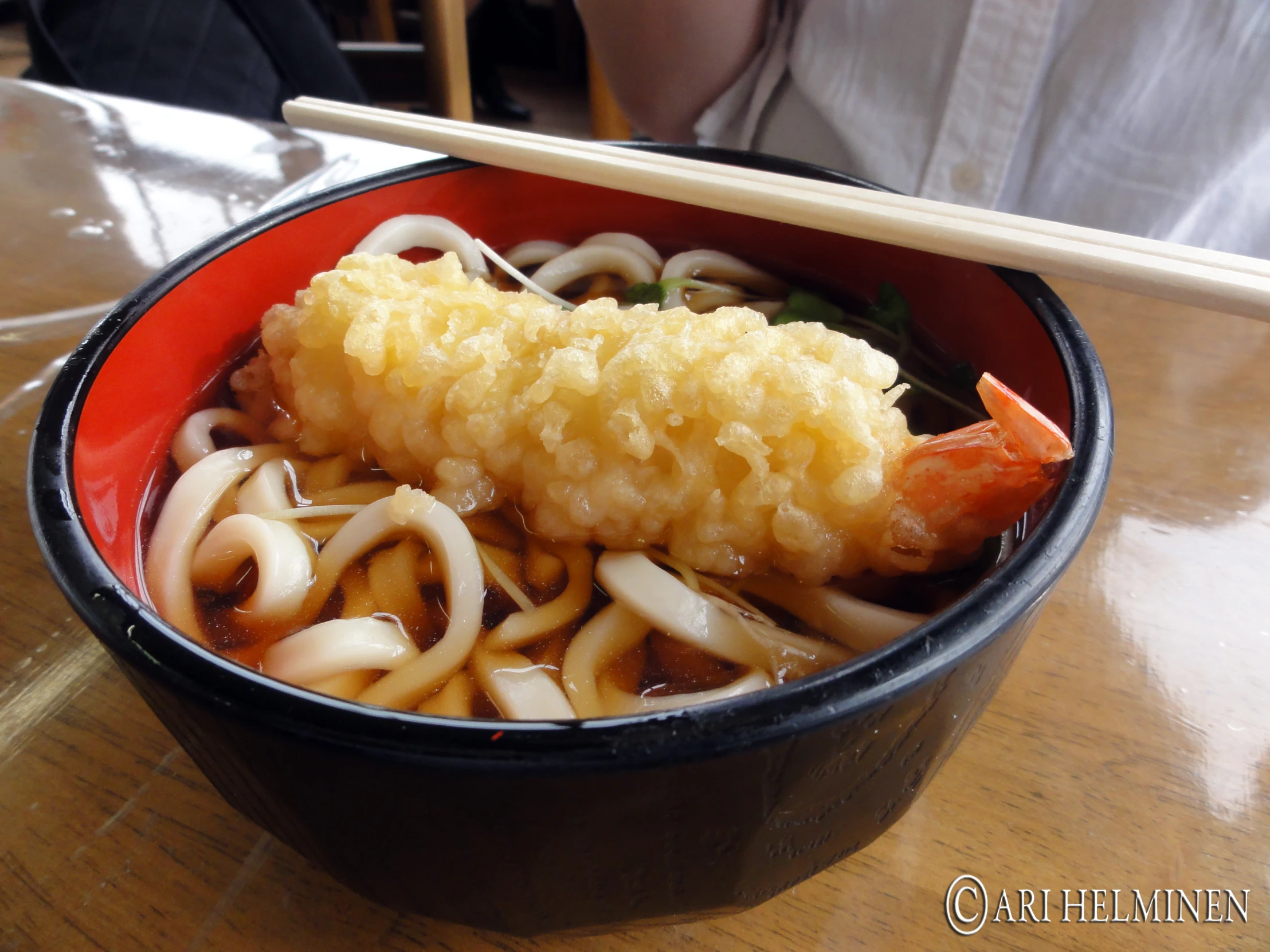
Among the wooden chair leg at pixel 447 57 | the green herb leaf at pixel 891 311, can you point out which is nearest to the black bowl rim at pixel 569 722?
the green herb leaf at pixel 891 311

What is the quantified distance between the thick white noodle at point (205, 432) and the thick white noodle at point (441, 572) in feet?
0.64

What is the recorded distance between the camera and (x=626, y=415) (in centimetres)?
66

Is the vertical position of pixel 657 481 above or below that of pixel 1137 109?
below

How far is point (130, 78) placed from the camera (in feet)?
7.83

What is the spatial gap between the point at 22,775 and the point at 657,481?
0.63 m

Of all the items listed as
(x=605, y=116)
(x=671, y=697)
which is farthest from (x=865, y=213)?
(x=605, y=116)

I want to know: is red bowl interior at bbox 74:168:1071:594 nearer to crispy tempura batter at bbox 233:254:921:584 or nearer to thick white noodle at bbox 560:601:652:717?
crispy tempura batter at bbox 233:254:921:584

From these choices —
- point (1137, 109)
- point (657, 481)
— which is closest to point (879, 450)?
point (657, 481)

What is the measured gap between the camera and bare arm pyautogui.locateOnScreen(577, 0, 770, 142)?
1568mm

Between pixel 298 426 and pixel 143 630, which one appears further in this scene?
pixel 298 426

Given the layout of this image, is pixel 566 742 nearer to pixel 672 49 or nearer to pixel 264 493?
pixel 264 493

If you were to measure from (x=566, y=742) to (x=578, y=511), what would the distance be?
32 cm

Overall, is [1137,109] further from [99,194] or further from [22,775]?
[99,194]

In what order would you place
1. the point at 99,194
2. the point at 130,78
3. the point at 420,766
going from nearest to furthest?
1. the point at 420,766
2. the point at 99,194
3. the point at 130,78
